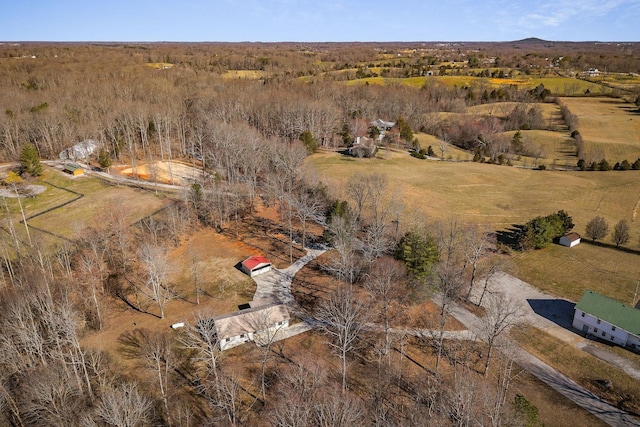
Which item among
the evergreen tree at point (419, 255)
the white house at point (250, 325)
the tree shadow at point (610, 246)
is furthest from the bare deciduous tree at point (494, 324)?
the tree shadow at point (610, 246)

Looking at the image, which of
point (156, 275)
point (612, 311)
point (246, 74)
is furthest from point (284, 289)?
point (246, 74)

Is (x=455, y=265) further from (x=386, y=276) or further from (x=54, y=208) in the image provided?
(x=54, y=208)

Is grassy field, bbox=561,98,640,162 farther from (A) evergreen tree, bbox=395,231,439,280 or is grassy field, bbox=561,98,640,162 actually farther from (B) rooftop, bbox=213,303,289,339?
(B) rooftop, bbox=213,303,289,339

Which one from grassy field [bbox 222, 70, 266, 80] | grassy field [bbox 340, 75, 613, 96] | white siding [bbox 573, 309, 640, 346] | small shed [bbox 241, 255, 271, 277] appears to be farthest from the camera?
grassy field [bbox 222, 70, 266, 80]

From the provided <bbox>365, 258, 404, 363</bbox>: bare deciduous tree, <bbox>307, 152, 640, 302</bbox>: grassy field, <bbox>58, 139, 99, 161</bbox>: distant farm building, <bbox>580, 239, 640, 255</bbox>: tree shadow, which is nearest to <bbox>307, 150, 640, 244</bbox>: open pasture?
<bbox>307, 152, 640, 302</bbox>: grassy field

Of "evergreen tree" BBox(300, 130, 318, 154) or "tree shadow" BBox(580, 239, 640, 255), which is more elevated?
"evergreen tree" BBox(300, 130, 318, 154)

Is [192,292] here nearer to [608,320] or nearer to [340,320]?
[340,320]

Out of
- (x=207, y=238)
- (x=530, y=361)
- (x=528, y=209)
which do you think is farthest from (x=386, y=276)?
(x=528, y=209)
